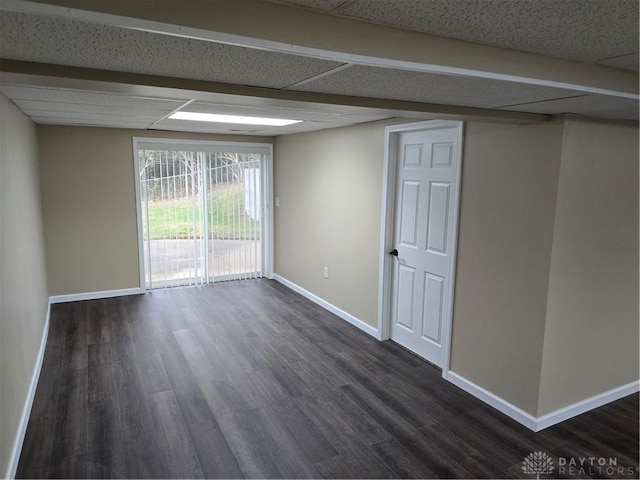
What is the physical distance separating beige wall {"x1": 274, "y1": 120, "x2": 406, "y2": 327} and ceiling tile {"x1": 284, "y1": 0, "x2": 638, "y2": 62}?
2.36m

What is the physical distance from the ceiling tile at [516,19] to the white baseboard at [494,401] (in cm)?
228

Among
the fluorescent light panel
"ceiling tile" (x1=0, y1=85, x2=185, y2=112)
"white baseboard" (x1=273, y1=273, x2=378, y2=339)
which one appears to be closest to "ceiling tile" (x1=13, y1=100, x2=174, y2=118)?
"ceiling tile" (x1=0, y1=85, x2=185, y2=112)

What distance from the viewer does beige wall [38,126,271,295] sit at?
4.85m

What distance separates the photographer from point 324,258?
5.03m

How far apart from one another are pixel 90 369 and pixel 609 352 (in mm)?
4020

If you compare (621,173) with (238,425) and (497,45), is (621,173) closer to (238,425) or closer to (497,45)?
(497,45)

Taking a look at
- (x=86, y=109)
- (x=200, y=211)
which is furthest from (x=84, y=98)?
(x=200, y=211)

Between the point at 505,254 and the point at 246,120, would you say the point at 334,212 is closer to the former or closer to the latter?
the point at 246,120

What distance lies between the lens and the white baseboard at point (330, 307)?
431 centimetres

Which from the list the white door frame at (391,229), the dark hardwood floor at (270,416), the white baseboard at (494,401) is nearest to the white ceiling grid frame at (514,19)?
the white door frame at (391,229)

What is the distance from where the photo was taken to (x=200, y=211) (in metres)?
5.77

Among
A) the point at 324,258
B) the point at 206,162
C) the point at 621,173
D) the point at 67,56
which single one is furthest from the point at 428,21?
the point at 206,162

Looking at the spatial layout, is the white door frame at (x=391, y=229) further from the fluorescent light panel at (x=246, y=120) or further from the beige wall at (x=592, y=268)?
the fluorescent light panel at (x=246, y=120)

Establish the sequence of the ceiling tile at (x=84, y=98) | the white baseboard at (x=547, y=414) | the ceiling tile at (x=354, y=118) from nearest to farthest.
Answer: the ceiling tile at (x=84, y=98) < the white baseboard at (x=547, y=414) < the ceiling tile at (x=354, y=118)
